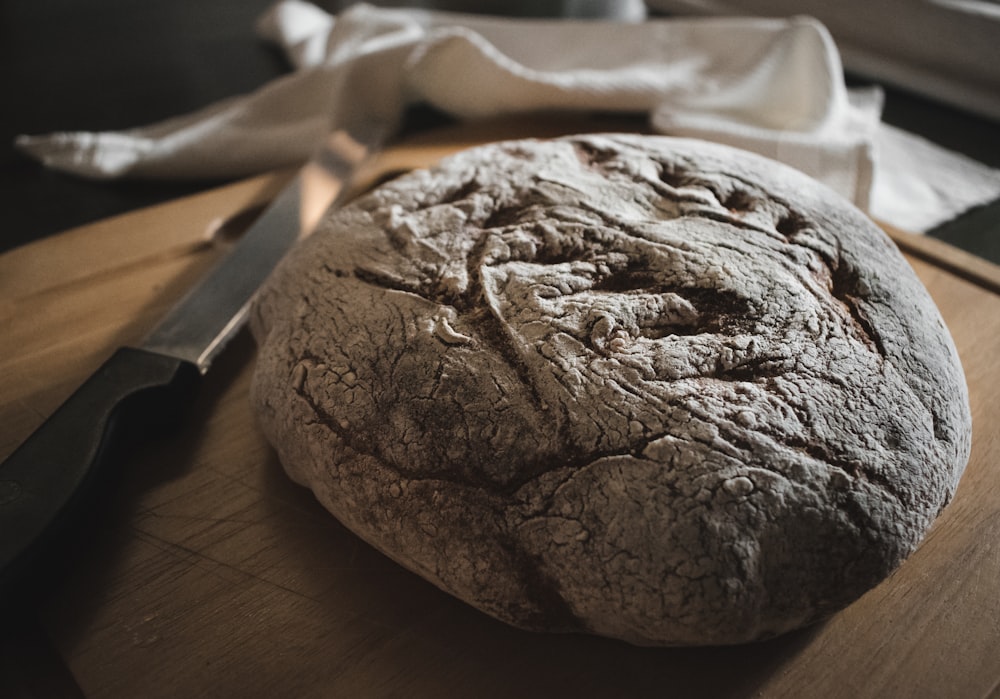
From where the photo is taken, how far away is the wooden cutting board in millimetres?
770

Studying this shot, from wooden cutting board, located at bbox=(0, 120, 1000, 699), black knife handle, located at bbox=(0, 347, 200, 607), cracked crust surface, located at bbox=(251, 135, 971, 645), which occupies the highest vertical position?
cracked crust surface, located at bbox=(251, 135, 971, 645)

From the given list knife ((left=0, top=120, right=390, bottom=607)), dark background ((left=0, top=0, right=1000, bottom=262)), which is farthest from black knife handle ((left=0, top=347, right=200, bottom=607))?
dark background ((left=0, top=0, right=1000, bottom=262))

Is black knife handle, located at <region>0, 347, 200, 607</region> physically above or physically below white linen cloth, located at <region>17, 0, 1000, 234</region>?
below

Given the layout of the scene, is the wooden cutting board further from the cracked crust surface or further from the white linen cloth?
the white linen cloth

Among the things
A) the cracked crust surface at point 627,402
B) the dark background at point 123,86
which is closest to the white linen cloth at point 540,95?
the dark background at point 123,86

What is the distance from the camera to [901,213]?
1.46 metres

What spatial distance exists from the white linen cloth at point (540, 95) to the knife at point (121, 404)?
359 mm

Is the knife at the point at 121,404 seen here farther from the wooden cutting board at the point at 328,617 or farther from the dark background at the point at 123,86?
the dark background at the point at 123,86

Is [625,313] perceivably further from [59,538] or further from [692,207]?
[59,538]

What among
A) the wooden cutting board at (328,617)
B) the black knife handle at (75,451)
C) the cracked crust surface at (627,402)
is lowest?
the wooden cutting board at (328,617)

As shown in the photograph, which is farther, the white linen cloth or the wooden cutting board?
the white linen cloth

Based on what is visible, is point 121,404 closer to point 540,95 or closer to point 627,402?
point 627,402

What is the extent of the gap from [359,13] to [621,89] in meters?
0.68

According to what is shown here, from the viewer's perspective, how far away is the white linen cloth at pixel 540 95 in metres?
1.55
